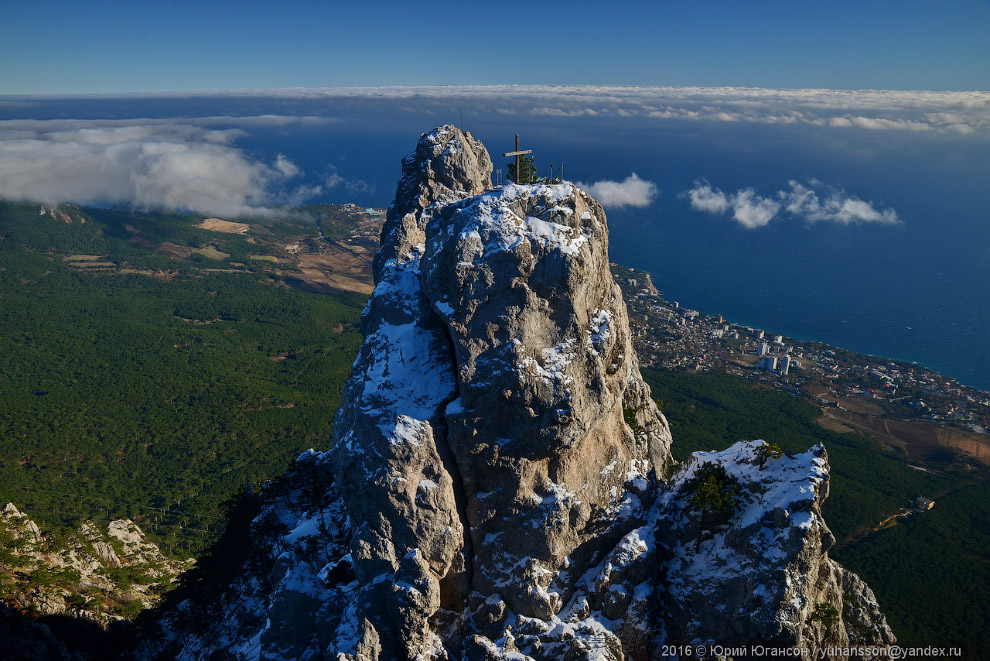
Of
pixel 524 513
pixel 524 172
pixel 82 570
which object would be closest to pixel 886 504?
pixel 524 172

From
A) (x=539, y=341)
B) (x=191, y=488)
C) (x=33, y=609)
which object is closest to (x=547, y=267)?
(x=539, y=341)

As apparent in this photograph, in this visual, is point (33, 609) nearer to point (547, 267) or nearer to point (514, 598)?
point (514, 598)

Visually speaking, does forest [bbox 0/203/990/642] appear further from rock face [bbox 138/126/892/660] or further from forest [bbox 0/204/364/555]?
rock face [bbox 138/126/892/660]

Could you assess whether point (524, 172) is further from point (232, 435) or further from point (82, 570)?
point (232, 435)

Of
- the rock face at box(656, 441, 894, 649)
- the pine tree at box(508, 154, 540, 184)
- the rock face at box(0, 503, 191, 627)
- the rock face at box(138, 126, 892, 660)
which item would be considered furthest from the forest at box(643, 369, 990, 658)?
the rock face at box(0, 503, 191, 627)

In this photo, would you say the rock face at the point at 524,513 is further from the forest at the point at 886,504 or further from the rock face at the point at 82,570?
the forest at the point at 886,504

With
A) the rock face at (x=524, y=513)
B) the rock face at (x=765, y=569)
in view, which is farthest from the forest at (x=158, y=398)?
the rock face at (x=765, y=569)

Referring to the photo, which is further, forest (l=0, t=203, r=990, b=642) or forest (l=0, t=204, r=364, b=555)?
forest (l=0, t=204, r=364, b=555)

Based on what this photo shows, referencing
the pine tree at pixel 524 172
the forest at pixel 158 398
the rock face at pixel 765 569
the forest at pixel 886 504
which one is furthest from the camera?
the forest at pixel 158 398
